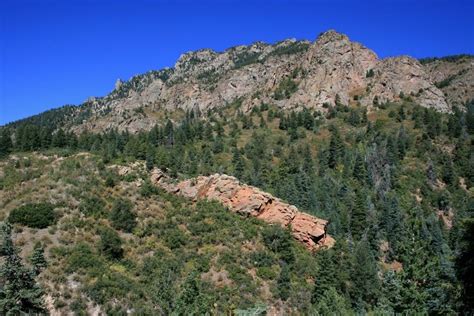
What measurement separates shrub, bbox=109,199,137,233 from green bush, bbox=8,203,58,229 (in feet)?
20.7

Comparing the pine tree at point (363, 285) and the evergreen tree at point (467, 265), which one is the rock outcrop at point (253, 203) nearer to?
the pine tree at point (363, 285)

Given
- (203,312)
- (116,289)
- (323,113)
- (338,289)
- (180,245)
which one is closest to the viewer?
(203,312)

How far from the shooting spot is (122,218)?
5162cm

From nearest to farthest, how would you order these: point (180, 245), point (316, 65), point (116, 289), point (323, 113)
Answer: point (116, 289)
point (180, 245)
point (323, 113)
point (316, 65)

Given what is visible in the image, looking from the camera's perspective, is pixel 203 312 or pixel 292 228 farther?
pixel 292 228

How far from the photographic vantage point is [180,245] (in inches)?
2010

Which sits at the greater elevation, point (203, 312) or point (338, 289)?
point (203, 312)

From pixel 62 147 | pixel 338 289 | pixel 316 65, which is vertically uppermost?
pixel 316 65

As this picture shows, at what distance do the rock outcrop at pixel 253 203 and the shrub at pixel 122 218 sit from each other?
37.3 feet

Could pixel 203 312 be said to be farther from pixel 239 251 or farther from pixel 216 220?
pixel 216 220

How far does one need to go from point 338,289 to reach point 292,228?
13164 mm

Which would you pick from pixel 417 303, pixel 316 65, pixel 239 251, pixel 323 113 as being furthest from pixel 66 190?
pixel 316 65

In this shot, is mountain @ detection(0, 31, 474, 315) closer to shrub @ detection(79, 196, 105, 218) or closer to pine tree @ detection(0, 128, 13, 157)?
shrub @ detection(79, 196, 105, 218)

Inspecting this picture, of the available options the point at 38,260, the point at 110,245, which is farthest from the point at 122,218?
the point at 38,260
